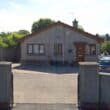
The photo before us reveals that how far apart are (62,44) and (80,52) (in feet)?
7.02

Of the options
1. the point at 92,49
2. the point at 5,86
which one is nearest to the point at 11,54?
the point at 92,49

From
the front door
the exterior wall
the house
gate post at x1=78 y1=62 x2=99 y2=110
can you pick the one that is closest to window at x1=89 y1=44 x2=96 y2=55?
the house

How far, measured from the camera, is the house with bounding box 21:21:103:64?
41.7 m

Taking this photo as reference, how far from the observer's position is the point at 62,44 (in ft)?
137

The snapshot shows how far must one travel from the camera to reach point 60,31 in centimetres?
4181

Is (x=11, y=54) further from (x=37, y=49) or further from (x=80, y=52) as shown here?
(x=80, y=52)

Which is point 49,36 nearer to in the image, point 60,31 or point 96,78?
point 60,31

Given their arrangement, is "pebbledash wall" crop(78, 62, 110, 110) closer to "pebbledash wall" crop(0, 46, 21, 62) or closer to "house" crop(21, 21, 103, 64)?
"house" crop(21, 21, 103, 64)

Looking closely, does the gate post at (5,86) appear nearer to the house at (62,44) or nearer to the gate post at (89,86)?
the gate post at (89,86)

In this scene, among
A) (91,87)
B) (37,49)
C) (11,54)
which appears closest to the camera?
(91,87)

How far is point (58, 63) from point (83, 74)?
2826 cm

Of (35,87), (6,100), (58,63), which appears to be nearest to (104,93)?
(6,100)

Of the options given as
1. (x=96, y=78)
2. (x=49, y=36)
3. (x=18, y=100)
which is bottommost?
(x=18, y=100)

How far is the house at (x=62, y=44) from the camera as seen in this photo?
137 feet
